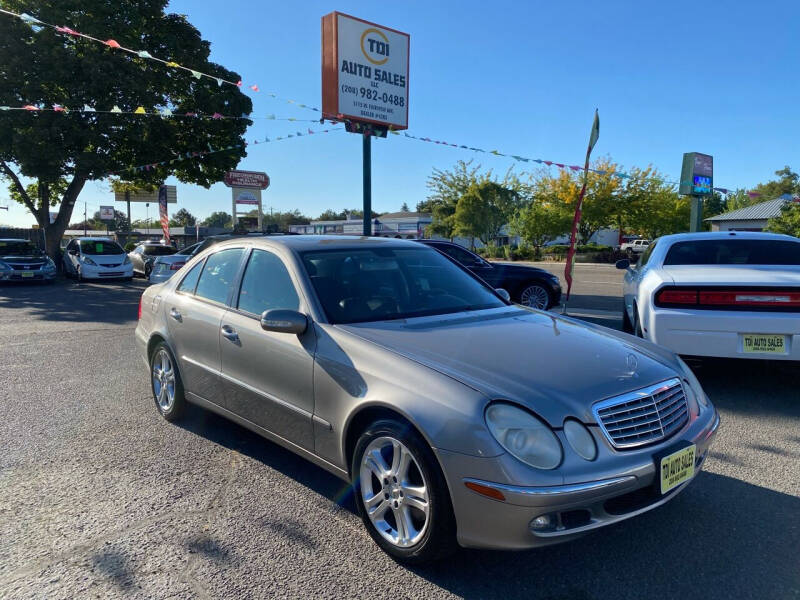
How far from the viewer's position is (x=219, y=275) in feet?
13.4

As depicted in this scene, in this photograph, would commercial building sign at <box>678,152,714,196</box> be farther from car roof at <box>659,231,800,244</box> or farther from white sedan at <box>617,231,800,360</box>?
white sedan at <box>617,231,800,360</box>

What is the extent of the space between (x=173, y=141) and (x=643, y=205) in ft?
87.1

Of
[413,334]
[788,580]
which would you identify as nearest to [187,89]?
[413,334]

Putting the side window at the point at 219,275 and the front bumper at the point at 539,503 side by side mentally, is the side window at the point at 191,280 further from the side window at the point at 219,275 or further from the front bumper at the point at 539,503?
the front bumper at the point at 539,503

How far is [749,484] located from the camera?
3.38 m

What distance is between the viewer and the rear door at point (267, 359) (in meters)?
3.12

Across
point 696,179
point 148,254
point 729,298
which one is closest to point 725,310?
point 729,298

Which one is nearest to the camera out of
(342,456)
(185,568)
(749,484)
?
(185,568)

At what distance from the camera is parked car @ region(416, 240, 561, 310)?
34.8 feet

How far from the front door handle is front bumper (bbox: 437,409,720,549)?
70.5 inches

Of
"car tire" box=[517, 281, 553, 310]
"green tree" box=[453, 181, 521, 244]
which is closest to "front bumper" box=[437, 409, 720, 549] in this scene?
"car tire" box=[517, 281, 553, 310]

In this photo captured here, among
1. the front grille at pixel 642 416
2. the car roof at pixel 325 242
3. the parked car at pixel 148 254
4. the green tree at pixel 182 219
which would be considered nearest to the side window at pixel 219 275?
the car roof at pixel 325 242

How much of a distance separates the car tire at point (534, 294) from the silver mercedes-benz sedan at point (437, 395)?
22.2 feet

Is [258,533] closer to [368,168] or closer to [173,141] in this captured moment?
[368,168]
